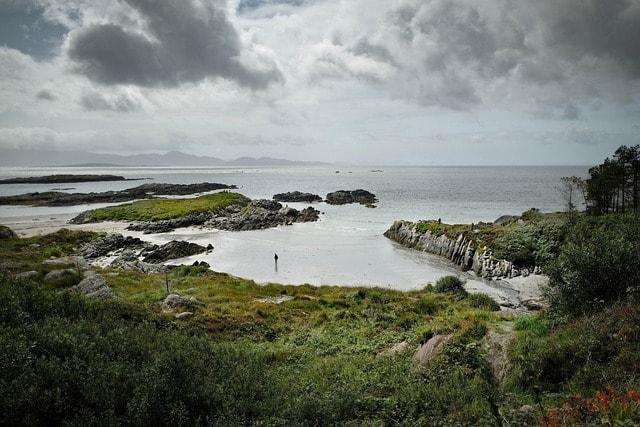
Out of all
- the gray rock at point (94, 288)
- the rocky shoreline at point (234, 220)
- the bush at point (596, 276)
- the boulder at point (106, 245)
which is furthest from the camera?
the rocky shoreline at point (234, 220)

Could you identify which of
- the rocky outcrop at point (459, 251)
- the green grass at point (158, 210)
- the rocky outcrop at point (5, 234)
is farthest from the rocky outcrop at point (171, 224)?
the rocky outcrop at point (459, 251)

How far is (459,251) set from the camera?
4469cm

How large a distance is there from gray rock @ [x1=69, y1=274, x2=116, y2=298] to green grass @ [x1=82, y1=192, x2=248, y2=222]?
48.5m

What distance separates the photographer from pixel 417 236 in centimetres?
5362

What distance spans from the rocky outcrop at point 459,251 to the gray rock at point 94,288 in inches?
1322

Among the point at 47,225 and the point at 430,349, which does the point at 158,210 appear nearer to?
the point at 47,225

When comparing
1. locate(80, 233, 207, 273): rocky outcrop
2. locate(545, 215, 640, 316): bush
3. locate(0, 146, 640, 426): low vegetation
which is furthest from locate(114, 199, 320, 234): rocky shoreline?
locate(545, 215, 640, 316): bush

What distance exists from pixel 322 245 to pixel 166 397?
47.3 meters

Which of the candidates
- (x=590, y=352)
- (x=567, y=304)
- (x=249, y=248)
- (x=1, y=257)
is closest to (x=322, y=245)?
(x=249, y=248)

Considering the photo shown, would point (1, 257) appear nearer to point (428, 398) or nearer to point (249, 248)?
point (249, 248)

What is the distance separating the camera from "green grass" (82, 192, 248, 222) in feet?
248

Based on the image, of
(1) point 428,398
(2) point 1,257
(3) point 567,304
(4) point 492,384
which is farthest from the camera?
(2) point 1,257

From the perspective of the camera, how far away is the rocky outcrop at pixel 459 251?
123 ft

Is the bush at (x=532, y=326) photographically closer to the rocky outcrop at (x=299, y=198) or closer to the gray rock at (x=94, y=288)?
the gray rock at (x=94, y=288)
